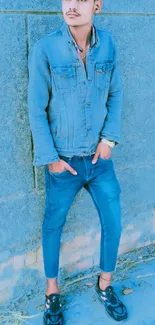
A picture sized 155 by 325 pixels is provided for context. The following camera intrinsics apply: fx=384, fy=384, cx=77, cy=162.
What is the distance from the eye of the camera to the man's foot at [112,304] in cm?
279

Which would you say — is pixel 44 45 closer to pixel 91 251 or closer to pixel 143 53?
pixel 143 53

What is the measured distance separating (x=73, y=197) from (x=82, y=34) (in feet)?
3.46

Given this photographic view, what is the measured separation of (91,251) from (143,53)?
170 centimetres

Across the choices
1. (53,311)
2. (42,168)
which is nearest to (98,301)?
(53,311)

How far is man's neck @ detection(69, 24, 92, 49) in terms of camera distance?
89.7 inches

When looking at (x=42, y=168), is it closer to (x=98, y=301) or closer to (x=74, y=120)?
(x=74, y=120)

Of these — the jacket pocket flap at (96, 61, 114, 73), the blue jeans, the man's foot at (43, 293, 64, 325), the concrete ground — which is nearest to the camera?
the jacket pocket flap at (96, 61, 114, 73)

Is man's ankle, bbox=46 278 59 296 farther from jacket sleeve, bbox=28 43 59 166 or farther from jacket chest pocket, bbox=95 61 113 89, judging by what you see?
jacket chest pocket, bbox=95 61 113 89

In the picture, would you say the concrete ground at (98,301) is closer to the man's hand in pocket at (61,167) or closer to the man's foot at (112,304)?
the man's foot at (112,304)

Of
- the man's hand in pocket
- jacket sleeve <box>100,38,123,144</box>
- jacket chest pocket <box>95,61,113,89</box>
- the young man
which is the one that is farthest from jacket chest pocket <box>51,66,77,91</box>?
the man's hand in pocket

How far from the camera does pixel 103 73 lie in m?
2.41

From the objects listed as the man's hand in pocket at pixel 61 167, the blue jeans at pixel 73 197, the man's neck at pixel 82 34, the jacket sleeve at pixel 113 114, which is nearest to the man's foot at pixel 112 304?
the blue jeans at pixel 73 197

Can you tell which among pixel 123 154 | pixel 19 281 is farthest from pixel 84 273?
pixel 123 154

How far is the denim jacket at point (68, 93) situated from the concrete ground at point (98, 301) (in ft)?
4.06
